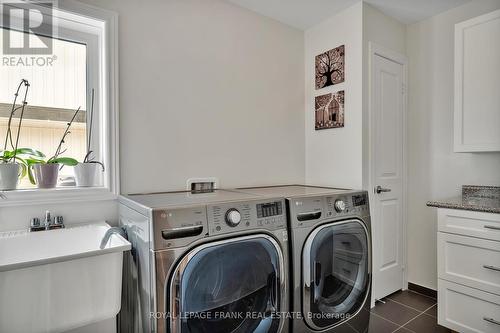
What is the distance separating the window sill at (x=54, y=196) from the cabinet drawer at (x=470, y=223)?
213 cm

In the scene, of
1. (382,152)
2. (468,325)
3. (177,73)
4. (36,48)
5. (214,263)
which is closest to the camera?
(214,263)

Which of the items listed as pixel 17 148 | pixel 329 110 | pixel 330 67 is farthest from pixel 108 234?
pixel 330 67

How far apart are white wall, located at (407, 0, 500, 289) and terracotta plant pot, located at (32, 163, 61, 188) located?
2.75 m

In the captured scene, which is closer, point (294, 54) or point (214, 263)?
point (214, 263)

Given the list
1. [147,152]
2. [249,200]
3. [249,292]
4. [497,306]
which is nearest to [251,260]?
[249,292]

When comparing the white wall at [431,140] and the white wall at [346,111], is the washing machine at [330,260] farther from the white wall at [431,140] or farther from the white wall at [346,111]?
the white wall at [431,140]

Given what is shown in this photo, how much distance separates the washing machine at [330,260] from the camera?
1.53 metres

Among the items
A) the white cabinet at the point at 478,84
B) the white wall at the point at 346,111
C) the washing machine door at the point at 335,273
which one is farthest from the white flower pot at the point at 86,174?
the white cabinet at the point at 478,84

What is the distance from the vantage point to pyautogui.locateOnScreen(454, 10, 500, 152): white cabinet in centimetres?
185

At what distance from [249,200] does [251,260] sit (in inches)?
11.6

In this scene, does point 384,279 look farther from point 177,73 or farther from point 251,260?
point 177,73

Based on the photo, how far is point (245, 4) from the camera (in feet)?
7.23

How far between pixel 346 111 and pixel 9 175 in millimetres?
2253

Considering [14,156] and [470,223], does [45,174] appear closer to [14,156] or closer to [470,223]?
[14,156]
